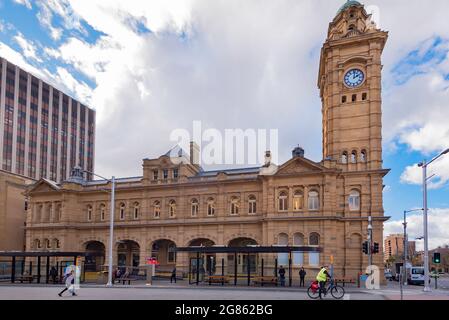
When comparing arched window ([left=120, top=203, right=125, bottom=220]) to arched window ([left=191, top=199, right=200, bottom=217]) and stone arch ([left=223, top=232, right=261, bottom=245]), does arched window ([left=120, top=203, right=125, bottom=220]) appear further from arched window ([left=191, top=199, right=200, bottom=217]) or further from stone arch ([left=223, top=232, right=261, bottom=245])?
stone arch ([left=223, top=232, right=261, bottom=245])

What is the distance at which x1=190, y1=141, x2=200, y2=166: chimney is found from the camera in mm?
61431

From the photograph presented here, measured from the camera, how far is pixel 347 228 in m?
45.7

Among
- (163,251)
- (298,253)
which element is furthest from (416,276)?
(163,251)

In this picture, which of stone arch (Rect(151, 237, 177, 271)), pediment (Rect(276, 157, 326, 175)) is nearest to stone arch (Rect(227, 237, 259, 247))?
stone arch (Rect(151, 237, 177, 271))

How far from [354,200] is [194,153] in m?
25.0

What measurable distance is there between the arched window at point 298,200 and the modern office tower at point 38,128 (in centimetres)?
7393

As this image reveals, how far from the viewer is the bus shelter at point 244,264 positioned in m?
35.5

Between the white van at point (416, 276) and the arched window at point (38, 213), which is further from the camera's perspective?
the arched window at point (38, 213)

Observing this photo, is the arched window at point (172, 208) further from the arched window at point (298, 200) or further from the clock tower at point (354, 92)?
the clock tower at point (354, 92)

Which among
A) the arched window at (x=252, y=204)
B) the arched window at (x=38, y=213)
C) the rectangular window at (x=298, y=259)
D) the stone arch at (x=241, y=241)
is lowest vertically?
the rectangular window at (x=298, y=259)

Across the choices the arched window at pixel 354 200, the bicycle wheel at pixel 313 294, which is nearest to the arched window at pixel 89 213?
the arched window at pixel 354 200

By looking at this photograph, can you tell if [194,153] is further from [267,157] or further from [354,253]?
[354,253]

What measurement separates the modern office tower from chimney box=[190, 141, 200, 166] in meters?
54.3
